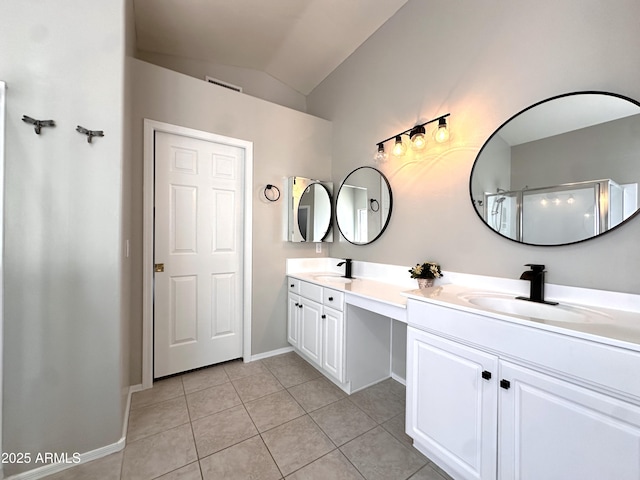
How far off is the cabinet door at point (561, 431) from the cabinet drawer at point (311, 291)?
1.38m

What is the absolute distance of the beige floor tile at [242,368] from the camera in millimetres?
2333

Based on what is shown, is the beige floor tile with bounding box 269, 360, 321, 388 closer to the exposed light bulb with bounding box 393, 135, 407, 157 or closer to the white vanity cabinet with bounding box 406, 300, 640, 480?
the white vanity cabinet with bounding box 406, 300, 640, 480

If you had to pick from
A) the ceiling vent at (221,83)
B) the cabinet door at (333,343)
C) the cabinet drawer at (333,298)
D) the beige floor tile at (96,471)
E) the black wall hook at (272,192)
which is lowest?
the beige floor tile at (96,471)

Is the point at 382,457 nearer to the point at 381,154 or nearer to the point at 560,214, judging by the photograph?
the point at 560,214

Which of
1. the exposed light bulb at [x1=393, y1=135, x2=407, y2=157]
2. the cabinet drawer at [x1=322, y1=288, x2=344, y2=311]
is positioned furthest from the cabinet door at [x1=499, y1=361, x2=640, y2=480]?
the exposed light bulb at [x1=393, y1=135, x2=407, y2=157]

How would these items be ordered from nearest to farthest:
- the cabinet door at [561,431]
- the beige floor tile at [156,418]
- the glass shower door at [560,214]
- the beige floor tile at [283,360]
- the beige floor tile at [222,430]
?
the cabinet door at [561,431]
the glass shower door at [560,214]
the beige floor tile at [222,430]
the beige floor tile at [156,418]
the beige floor tile at [283,360]

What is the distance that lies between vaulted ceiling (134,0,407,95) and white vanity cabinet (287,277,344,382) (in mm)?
2363

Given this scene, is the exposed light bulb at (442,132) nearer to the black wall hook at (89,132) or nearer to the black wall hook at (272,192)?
the black wall hook at (272,192)

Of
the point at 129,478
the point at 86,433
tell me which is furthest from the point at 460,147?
the point at 86,433

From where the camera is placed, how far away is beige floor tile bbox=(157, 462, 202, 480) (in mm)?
1319

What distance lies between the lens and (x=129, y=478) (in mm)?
1320

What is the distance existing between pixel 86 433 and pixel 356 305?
1703mm

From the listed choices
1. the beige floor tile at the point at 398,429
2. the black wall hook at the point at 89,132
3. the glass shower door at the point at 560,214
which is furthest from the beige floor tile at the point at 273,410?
the black wall hook at the point at 89,132

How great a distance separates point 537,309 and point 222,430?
6.38 ft
